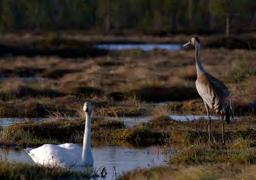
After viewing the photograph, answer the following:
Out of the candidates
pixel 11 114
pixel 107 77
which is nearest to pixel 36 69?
pixel 107 77

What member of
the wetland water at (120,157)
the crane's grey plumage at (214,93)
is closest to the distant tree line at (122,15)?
the crane's grey plumage at (214,93)

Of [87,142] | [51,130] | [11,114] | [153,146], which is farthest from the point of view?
[11,114]

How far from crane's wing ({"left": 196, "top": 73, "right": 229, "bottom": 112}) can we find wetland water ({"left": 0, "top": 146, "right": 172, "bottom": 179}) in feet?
4.27

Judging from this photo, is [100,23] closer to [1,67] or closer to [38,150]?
[1,67]

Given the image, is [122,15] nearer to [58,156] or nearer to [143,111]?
[143,111]

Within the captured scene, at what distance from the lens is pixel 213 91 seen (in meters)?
16.8

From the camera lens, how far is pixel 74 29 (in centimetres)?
10462

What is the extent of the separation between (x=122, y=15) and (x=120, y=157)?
4004 inches

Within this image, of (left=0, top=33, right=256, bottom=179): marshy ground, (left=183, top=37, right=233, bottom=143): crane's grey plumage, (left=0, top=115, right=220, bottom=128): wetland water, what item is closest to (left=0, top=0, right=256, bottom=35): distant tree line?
(left=0, top=33, right=256, bottom=179): marshy ground

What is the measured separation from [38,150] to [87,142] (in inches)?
33.6

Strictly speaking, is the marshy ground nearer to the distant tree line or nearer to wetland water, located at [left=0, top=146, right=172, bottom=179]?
wetland water, located at [left=0, top=146, right=172, bottom=179]

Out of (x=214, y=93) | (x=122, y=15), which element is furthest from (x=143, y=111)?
(x=122, y=15)

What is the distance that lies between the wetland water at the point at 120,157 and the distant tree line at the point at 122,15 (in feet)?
261

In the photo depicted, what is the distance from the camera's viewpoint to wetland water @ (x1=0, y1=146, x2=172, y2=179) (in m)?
14.5
